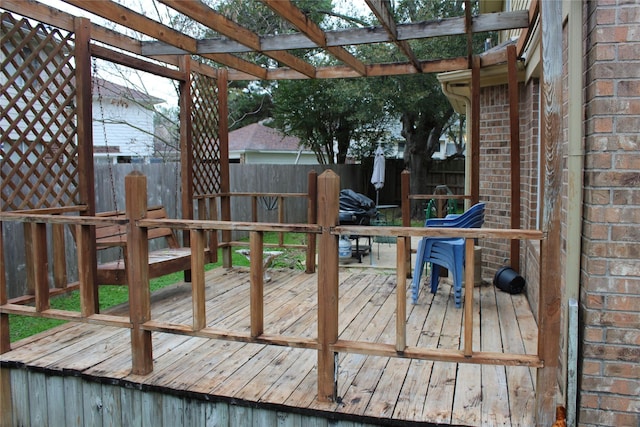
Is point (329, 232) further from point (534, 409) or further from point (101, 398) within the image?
point (101, 398)

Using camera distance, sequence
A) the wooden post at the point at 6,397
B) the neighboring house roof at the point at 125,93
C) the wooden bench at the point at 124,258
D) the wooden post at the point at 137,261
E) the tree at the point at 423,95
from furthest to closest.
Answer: the tree at the point at 423,95 → the neighboring house roof at the point at 125,93 → the wooden bench at the point at 124,258 → the wooden post at the point at 6,397 → the wooden post at the point at 137,261

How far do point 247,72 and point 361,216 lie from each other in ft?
11.6

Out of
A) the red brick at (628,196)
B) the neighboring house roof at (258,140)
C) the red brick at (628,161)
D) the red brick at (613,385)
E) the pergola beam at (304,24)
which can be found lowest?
the red brick at (613,385)

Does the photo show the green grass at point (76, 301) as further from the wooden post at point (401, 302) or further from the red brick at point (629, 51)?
the red brick at point (629, 51)

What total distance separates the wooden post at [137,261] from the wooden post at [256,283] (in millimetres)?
648

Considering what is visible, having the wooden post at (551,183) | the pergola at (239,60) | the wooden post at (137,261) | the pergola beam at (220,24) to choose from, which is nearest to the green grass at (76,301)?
the pergola at (239,60)

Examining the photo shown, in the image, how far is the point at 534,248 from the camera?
425 centimetres

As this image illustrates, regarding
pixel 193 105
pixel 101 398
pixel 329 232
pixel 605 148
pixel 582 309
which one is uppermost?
pixel 193 105

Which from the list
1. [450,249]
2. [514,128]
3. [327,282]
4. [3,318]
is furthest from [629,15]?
[3,318]

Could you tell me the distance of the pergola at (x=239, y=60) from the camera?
238 cm

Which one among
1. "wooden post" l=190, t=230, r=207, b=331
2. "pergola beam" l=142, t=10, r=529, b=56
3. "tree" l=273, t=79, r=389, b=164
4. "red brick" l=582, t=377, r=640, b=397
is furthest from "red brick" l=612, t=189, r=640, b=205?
"tree" l=273, t=79, r=389, b=164

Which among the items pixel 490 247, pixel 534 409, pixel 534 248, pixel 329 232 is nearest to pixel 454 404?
pixel 534 409

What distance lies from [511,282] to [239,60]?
3.58 m

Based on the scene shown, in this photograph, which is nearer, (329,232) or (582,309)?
(582,309)
